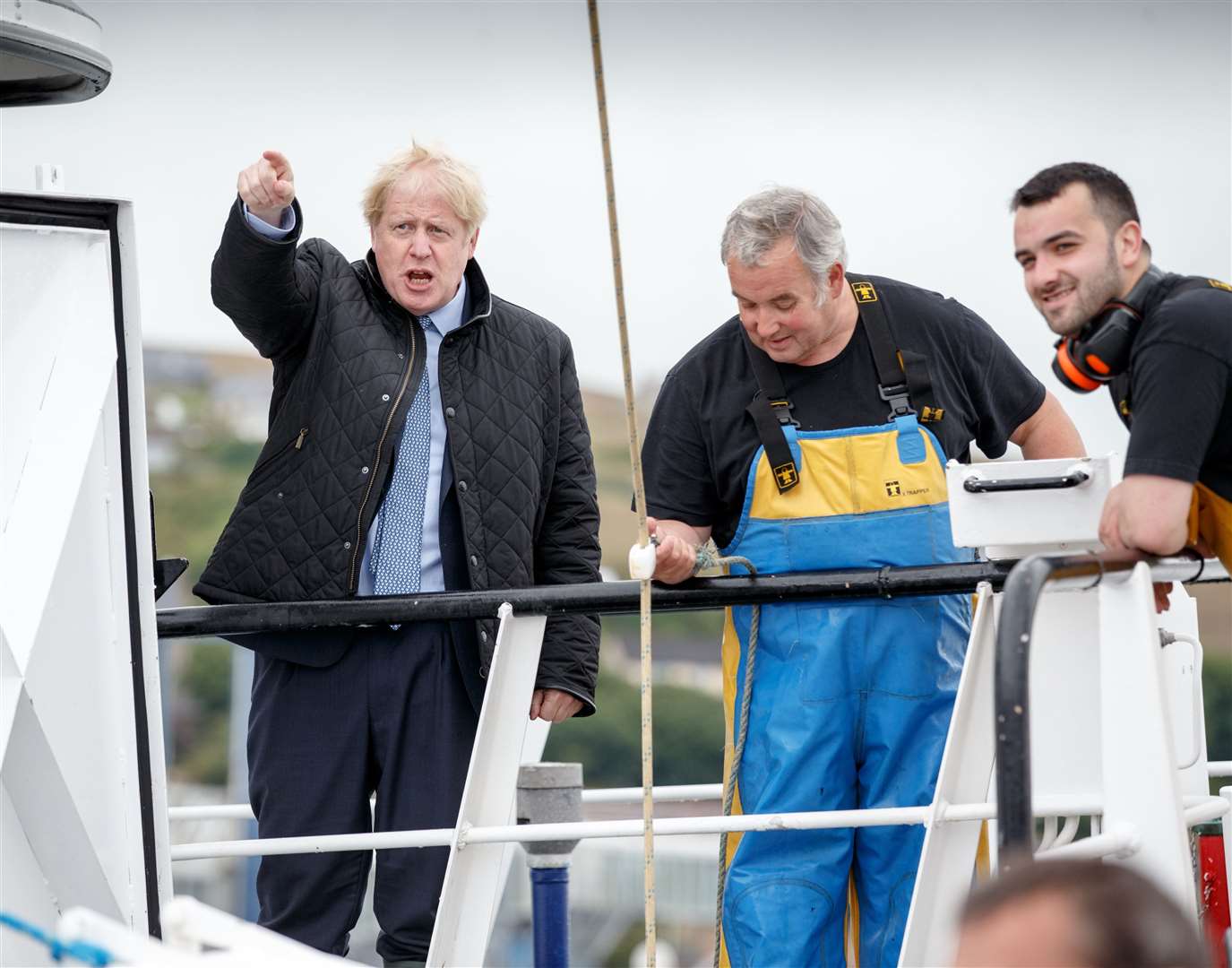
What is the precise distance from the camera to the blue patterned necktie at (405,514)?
2850mm

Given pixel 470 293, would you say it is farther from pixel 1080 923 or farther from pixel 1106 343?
pixel 1080 923

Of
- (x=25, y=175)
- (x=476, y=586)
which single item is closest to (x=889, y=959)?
(x=476, y=586)

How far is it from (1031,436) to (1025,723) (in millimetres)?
1589

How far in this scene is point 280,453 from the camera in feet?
9.68

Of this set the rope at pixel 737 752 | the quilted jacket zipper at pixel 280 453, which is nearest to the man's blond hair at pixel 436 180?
the quilted jacket zipper at pixel 280 453

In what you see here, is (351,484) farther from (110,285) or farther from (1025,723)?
(1025,723)

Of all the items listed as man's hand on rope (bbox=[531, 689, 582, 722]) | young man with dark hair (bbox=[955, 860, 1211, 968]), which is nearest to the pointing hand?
man's hand on rope (bbox=[531, 689, 582, 722])

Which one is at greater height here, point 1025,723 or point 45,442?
point 45,442

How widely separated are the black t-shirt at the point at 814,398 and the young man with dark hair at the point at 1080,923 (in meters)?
1.84

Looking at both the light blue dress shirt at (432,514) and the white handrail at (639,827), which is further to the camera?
the light blue dress shirt at (432,514)

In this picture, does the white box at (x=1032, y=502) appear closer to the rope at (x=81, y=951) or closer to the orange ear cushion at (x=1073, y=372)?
the orange ear cushion at (x=1073, y=372)

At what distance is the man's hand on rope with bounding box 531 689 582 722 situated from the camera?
3.03m

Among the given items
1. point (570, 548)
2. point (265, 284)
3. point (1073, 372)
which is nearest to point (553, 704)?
point (570, 548)

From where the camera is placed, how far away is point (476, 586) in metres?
2.83
